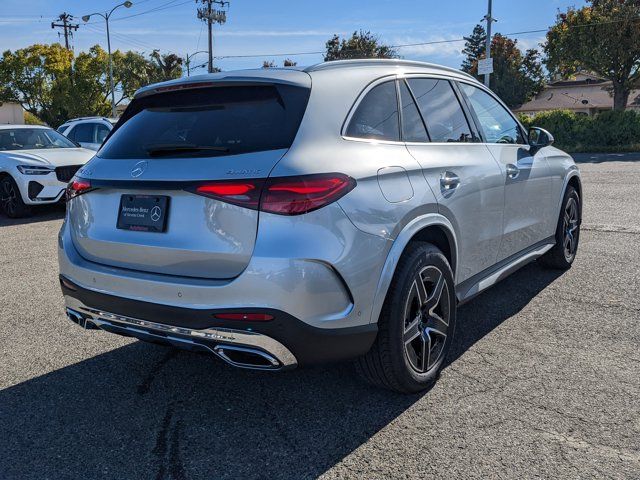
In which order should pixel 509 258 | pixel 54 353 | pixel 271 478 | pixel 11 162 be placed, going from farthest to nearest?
pixel 11 162, pixel 509 258, pixel 54 353, pixel 271 478

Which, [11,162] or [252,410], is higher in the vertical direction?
[11,162]

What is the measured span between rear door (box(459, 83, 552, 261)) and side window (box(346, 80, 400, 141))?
1.11 m

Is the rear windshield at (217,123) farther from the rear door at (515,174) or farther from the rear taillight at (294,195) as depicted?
the rear door at (515,174)

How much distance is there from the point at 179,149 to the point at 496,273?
2.41 meters

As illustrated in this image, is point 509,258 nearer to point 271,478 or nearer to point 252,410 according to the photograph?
point 252,410

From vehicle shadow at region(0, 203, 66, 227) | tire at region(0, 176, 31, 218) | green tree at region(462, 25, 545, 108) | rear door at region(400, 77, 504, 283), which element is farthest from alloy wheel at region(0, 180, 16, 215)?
green tree at region(462, 25, 545, 108)

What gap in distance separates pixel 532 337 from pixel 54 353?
10.7 ft

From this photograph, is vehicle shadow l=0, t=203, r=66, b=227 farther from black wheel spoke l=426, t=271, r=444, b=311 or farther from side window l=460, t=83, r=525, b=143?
black wheel spoke l=426, t=271, r=444, b=311

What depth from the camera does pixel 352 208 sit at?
267cm

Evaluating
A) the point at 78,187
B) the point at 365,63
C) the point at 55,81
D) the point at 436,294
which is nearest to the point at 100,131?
the point at 78,187

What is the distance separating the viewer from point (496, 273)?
4.13m

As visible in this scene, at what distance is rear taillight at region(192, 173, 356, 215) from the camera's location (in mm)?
2549

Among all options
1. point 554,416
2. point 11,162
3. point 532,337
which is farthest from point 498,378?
point 11,162

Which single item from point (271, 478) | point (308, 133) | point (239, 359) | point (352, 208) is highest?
point (308, 133)
